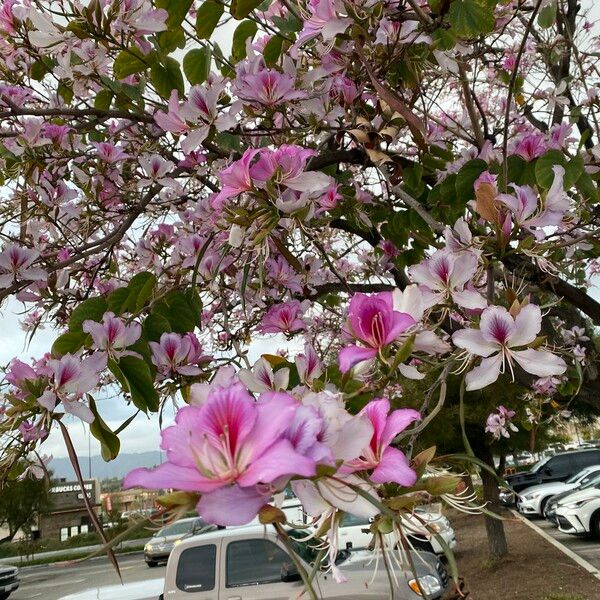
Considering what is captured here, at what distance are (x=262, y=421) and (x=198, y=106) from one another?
47.1 inches

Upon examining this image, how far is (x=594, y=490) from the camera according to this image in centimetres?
1067

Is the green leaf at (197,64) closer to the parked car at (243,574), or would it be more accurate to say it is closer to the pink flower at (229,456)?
the pink flower at (229,456)

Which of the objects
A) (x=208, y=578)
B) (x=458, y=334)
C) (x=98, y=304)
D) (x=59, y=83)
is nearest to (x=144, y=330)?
(x=98, y=304)

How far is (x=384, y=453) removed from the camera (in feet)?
2.18

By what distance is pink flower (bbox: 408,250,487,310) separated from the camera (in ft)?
3.60

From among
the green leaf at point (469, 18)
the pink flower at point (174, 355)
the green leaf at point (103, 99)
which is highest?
the green leaf at point (103, 99)

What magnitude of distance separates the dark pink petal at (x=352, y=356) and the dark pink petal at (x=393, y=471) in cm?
16

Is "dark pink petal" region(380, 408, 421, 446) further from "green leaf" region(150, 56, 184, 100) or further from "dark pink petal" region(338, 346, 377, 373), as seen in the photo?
"green leaf" region(150, 56, 184, 100)

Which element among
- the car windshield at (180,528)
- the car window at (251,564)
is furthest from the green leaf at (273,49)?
the car windshield at (180,528)

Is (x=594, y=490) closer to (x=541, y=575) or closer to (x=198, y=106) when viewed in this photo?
(x=541, y=575)

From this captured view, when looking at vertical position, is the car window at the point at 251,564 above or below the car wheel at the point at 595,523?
above

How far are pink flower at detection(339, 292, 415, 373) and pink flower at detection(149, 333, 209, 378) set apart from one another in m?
0.71

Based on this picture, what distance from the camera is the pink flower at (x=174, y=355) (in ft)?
4.81

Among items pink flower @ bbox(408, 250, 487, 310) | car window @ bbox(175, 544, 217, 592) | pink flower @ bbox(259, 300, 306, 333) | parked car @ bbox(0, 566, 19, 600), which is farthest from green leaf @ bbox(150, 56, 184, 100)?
parked car @ bbox(0, 566, 19, 600)
